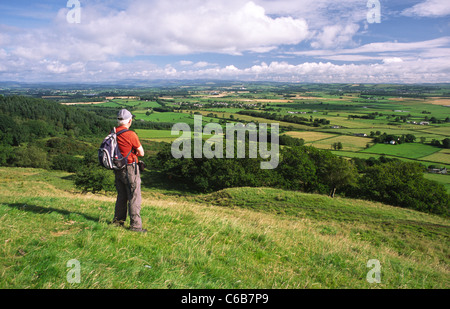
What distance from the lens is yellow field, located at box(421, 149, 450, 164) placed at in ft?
186

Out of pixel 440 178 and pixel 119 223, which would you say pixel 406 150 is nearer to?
pixel 440 178

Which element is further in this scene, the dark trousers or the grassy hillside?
the dark trousers

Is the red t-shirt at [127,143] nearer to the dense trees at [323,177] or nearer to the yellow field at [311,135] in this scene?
the dense trees at [323,177]

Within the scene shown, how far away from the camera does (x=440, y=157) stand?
58.8m

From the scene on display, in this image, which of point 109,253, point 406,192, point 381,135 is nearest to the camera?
point 109,253

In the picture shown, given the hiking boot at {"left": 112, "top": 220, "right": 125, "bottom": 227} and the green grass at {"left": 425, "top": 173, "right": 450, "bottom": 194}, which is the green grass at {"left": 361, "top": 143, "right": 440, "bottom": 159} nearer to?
the green grass at {"left": 425, "top": 173, "right": 450, "bottom": 194}

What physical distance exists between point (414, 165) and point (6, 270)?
49.6 metres

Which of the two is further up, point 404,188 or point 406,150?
point 406,150

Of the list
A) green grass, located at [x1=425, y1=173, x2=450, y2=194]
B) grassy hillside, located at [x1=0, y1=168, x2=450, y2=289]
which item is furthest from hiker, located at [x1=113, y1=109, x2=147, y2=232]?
green grass, located at [x1=425, y1=173, x2=450, y2=194]

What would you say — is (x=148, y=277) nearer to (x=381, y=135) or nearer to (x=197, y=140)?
(x=197, y=140)

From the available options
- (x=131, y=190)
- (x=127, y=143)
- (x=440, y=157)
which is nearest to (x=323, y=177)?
(x=440, y=157)
